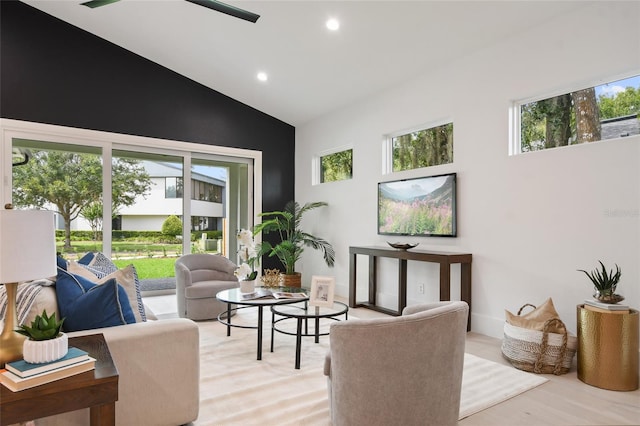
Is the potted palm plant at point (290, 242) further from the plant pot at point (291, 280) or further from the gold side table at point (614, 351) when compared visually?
the gold side table at point (614, 351)

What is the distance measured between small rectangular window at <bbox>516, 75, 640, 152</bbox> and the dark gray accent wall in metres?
4.22

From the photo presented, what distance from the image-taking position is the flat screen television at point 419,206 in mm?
4352

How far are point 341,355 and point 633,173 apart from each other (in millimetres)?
2687

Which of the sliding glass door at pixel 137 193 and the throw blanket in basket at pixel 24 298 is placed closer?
the throw blanket in basket at pixel 24 298

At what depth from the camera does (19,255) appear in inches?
56.1

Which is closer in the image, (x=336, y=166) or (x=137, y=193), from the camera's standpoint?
(x=137, y=193)

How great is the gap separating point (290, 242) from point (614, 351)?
4388mm

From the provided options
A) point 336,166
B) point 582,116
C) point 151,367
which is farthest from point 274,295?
point 336,166

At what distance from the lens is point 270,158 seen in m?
6.88

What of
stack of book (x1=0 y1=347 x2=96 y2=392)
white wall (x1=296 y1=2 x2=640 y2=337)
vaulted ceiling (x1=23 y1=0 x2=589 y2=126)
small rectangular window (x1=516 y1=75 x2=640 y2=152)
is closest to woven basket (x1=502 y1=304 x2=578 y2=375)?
white wall (x1=296 y1=2 x2=640 y2=337)

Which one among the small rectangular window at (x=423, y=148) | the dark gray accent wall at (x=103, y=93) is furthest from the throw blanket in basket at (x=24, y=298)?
the small rectangular window at (x=423, y=148)

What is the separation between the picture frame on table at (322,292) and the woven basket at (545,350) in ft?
4.84

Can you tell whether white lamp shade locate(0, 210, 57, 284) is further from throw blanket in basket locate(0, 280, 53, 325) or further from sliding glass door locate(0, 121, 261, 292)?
sliding glass door locate(0, 121, 261, 292)

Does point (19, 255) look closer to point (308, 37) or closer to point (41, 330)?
point (41, 330)
